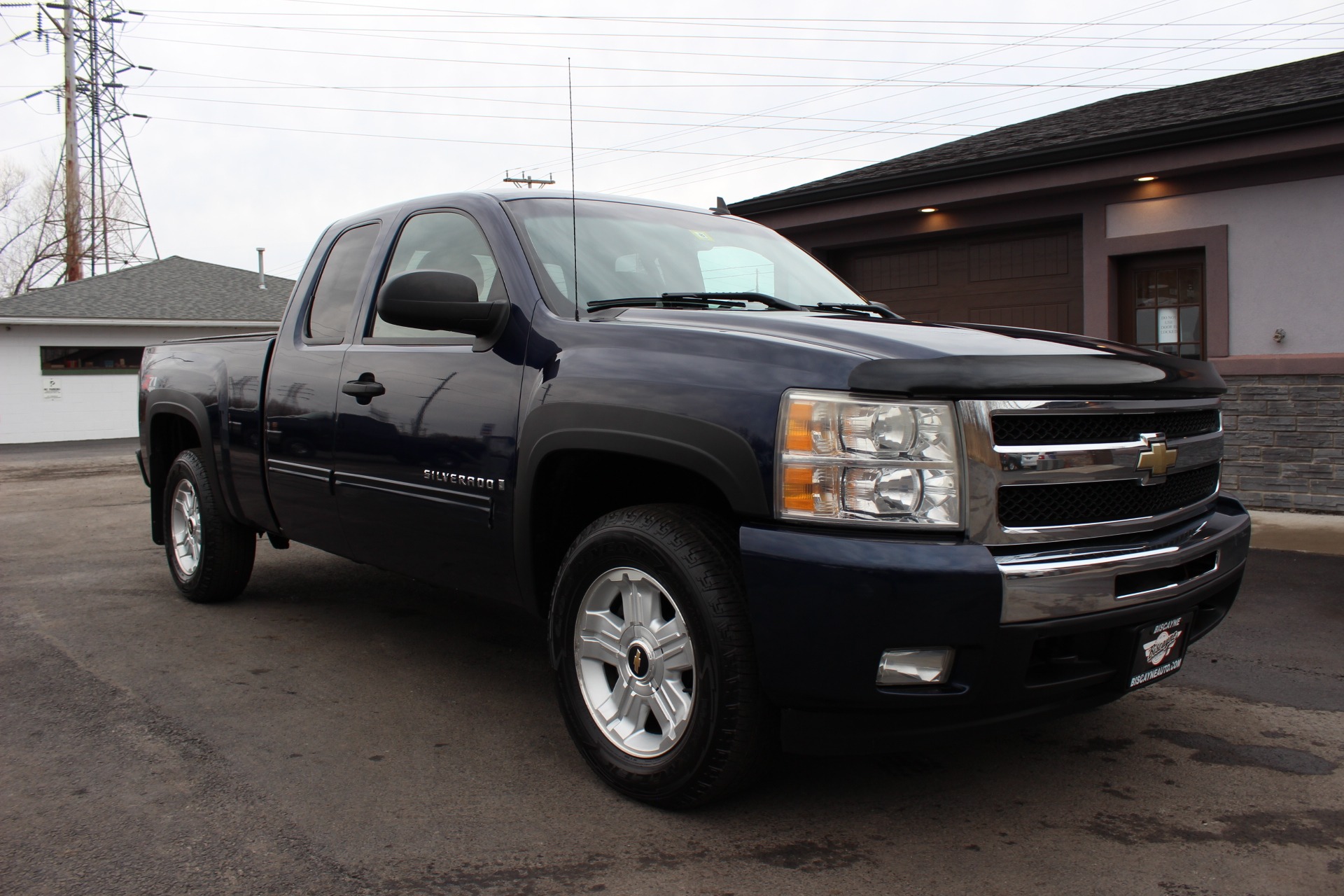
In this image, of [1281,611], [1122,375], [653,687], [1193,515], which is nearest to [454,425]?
[653,687]

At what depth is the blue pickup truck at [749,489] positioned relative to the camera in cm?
261

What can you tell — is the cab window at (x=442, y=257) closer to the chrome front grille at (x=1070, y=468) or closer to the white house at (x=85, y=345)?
the chrome front grille at (x=1070, y=468)

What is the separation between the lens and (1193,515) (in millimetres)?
3250

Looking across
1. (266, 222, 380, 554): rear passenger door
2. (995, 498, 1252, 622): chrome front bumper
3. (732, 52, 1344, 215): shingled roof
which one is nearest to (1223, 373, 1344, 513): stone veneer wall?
(732, 52, 1344, 215): shingled roof

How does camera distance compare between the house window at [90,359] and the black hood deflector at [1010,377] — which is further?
the house window at [90,359]

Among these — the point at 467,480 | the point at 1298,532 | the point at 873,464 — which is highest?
the point at 873,464

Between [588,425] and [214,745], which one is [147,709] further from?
[588,425]

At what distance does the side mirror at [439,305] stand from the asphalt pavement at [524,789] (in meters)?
1.44

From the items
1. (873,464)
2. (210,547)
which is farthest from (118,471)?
(873,464)

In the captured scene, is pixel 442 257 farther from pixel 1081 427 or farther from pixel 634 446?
pixel 1081 427

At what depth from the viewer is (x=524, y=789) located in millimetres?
3268

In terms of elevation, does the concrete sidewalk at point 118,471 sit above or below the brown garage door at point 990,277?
below

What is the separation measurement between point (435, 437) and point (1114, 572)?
2.30m

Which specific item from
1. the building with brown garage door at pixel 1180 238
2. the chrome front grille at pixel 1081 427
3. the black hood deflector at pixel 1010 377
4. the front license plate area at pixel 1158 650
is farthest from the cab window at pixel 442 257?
the building with brown garage door at pixel 1180 238
